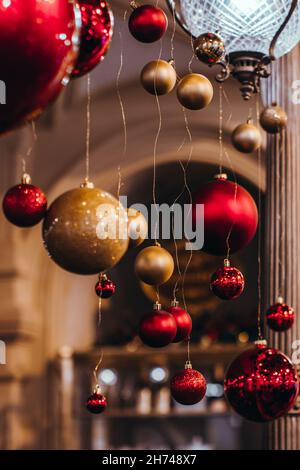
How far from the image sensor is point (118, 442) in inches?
235

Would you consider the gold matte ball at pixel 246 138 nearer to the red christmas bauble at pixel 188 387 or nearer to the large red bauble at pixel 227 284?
the large red bauble at pixel 227 284

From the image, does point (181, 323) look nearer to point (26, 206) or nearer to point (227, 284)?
point (227, 284)

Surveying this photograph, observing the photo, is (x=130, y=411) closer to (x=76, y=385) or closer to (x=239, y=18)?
(x=76, y=385)

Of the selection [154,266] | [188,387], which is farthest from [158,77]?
[188,387]

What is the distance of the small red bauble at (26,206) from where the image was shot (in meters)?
2.00

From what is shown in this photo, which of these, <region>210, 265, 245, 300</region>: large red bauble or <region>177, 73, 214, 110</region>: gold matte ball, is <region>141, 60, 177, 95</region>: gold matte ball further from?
<region>210, 265, 245, 300</region>: large red bauble

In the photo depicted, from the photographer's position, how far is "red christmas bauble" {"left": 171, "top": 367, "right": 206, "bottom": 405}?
2.37m

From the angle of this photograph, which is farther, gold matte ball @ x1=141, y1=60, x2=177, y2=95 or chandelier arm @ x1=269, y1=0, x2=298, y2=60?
chandelier arm @ x1=269, y1=0, x2=298, y2=60

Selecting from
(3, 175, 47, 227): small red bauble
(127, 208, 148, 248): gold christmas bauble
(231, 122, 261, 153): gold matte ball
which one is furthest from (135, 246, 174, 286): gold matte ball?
(231, 122, 261, 153): gold matte ball

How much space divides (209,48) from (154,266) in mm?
558

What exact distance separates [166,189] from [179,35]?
49.1 inches

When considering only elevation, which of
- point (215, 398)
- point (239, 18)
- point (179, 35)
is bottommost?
point (215, 398)

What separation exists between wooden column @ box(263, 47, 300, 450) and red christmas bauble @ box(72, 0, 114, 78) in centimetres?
155
